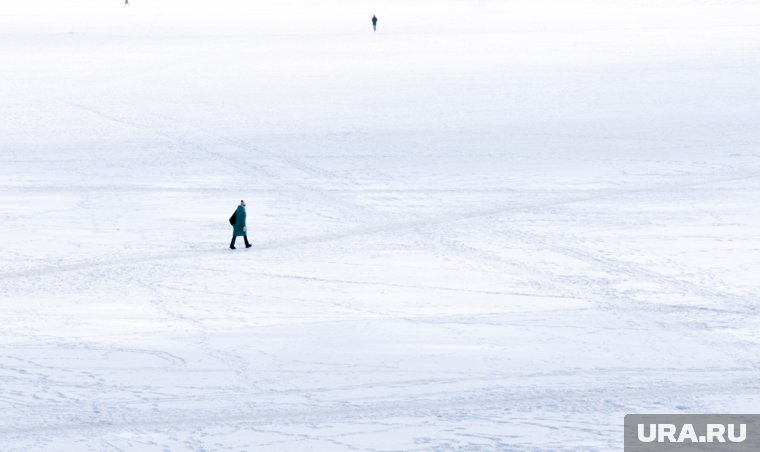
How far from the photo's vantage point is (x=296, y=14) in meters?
47.8

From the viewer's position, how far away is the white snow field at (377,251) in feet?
26.3

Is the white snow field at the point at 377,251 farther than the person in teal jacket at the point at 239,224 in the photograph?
No

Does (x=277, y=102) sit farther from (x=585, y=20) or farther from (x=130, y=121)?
(x=585, y=20)

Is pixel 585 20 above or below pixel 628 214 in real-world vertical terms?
above

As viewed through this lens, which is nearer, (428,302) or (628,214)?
(428,302)

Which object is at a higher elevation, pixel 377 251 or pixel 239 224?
pixel 239 224

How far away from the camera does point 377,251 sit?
12852 millimetres

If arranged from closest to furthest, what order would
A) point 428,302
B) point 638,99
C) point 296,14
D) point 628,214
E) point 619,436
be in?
point 619,436, point 428,302, point 628,214, point 638,99, point 296,14

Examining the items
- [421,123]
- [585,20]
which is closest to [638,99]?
[421,123]

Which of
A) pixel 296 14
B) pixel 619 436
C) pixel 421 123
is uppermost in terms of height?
pixel 296 14

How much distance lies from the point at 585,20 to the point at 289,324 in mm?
33679

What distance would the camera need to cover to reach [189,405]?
26.3 ft

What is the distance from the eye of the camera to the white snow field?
26.3 feet

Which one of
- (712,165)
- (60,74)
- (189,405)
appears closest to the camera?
(189,405)
